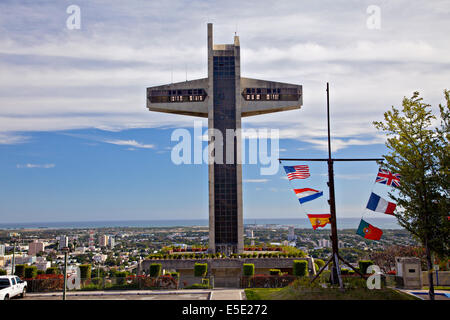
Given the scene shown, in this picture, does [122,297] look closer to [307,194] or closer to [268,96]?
[307,194]

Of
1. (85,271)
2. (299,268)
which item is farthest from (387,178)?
(85,271)

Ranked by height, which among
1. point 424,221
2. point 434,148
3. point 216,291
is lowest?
point 216,291

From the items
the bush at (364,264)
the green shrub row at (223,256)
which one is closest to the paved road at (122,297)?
the green shrub row at (223,256)

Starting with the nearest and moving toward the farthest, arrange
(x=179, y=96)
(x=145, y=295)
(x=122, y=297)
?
(x=122, y=297), (x=145, y=295), (x=179, y=96)

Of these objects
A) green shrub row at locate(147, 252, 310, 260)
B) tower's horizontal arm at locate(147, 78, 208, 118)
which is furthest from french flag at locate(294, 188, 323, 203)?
tower's horizontal arm at locate(147, 78, 208, 118)
